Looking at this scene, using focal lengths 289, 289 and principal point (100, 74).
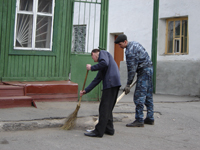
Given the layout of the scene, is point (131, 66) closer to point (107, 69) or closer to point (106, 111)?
point (107, 69)

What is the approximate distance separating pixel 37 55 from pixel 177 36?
632cm

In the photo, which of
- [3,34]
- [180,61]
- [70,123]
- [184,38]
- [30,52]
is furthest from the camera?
[184,38]

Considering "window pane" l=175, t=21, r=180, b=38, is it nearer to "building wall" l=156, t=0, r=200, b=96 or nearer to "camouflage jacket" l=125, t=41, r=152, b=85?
"building wall" l=156, t=0, r=200, b=96

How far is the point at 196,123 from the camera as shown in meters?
6.40

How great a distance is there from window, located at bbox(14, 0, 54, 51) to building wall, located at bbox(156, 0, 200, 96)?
18.0ft

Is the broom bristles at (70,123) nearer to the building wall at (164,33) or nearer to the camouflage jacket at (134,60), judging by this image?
the camouflage jacket at (134,60)

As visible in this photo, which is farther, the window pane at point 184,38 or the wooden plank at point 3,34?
the window pane at point 184,38

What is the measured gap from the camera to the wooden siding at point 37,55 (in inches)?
303

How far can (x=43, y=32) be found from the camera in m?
8.25

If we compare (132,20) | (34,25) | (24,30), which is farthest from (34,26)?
(132,20)

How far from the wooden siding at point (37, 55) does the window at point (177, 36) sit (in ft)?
17.0

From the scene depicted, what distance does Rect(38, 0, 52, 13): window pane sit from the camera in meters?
8.14

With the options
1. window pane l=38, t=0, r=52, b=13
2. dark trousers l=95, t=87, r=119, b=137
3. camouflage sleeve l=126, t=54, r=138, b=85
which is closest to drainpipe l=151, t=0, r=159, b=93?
window pane l=38, t=0, r=52, b=13

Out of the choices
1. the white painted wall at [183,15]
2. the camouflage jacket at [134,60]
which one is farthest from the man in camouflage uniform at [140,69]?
the white painted wall at [183,15]
